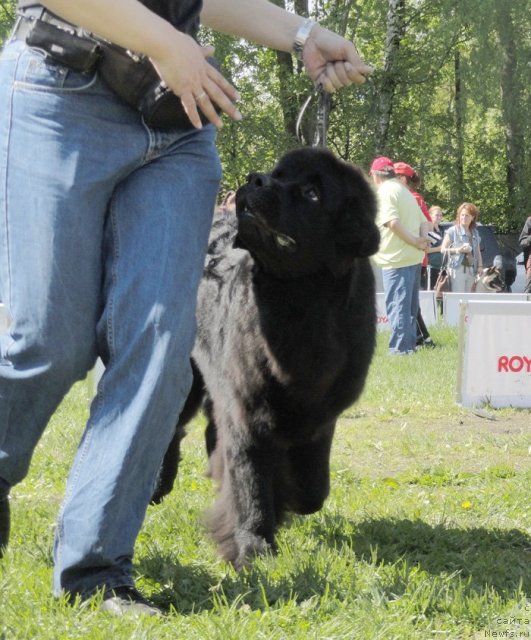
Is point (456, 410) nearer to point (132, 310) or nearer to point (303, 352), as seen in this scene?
point (303, 352)

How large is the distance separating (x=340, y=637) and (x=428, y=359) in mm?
7242

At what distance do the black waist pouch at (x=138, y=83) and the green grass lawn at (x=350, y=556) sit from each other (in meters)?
1.20

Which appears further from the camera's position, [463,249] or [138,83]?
[463,249]

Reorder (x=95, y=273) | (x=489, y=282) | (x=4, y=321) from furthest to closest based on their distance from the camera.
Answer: (x=489, y=282)
(x=4, y=321)
(x=95, y=273)

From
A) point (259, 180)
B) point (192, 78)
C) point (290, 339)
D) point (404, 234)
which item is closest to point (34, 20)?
point (192, 78)

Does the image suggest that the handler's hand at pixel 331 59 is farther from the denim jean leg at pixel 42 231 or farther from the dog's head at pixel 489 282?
the dog's head at pixel 489 282

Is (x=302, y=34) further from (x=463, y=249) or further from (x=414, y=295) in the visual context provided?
(x=463, y=249)

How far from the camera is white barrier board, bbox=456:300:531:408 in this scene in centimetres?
677

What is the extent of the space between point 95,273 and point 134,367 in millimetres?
262

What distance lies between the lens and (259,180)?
3.24 metres

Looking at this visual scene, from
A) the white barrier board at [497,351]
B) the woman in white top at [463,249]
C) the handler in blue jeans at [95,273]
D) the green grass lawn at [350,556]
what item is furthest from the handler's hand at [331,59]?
the woman in white top at [463,249]

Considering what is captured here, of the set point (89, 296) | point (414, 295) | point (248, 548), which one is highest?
point (89, 296)

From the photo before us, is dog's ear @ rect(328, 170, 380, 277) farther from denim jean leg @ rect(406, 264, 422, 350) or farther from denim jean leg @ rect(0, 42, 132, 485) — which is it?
denim jean leg @ rect(406, 264, 422, 350)

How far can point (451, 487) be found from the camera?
4234mm
